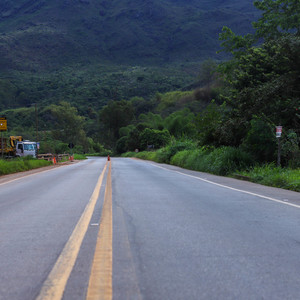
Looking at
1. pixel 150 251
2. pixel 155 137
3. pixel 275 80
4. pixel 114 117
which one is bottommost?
pixel 150 251

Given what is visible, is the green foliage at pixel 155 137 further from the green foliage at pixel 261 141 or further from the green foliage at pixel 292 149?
the green foliage at pixel 292 149

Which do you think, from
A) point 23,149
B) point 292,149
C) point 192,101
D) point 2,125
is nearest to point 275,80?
point 292,149

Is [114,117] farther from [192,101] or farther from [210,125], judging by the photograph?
[210,125]

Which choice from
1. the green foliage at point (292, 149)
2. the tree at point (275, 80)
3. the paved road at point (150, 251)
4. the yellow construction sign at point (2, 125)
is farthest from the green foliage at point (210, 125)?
the paved road at point (150, 251)

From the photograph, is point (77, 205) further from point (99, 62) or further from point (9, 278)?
point (99, 62)

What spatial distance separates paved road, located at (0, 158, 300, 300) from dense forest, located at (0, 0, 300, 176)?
33.8 feet

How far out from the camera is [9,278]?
11.9ft

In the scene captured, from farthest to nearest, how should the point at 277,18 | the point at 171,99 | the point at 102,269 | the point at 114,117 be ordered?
the point at 114,117
the point at 171,99
the point at 277,18
the point at 102,269

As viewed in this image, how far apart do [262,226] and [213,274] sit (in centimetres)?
265

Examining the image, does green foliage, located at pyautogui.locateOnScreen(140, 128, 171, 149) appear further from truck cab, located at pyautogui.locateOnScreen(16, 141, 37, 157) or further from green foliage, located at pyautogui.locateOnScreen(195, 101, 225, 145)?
green foliage, located at pyautogui.locateOnScreen(195, 101, 225, 145)

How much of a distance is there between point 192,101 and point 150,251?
302 feet

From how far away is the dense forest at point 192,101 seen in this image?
1864 cm

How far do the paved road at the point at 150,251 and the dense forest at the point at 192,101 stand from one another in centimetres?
1030

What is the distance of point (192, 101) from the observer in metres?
94.9
